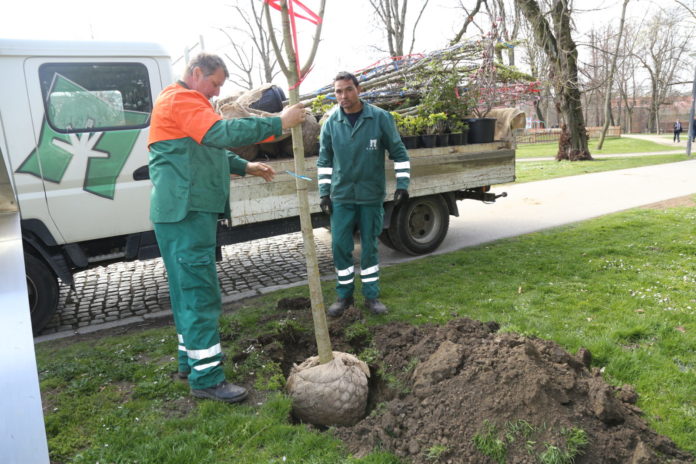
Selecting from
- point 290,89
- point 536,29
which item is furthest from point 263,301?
point 536,29

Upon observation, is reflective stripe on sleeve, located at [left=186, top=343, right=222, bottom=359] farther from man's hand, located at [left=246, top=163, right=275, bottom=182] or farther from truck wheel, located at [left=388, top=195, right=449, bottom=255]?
truck wheel, located at [left=388, top=195, right=449, bottom=255]

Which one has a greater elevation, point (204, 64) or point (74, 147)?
point (204, 64)

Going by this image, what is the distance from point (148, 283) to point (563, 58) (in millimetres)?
15281

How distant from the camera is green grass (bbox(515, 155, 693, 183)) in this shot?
15.5 meters

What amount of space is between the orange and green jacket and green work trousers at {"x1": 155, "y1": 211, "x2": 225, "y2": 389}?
103mm

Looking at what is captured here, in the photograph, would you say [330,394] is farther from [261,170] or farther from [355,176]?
[355,176]

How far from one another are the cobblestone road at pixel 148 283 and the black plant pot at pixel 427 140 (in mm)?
2026

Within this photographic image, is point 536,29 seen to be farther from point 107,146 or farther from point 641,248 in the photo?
point 107,146

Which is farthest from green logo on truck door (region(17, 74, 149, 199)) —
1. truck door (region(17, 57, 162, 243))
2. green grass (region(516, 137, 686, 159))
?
green grass (region(516, 137, 686, 159))

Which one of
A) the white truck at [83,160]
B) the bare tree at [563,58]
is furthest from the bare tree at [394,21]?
the white truck at [83,160]

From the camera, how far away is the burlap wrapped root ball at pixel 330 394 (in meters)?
3.11

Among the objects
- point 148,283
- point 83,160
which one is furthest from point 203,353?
point 148,283

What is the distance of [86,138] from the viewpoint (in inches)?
184

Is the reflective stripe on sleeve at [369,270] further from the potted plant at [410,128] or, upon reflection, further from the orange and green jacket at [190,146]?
the potted plant at [410,128]
